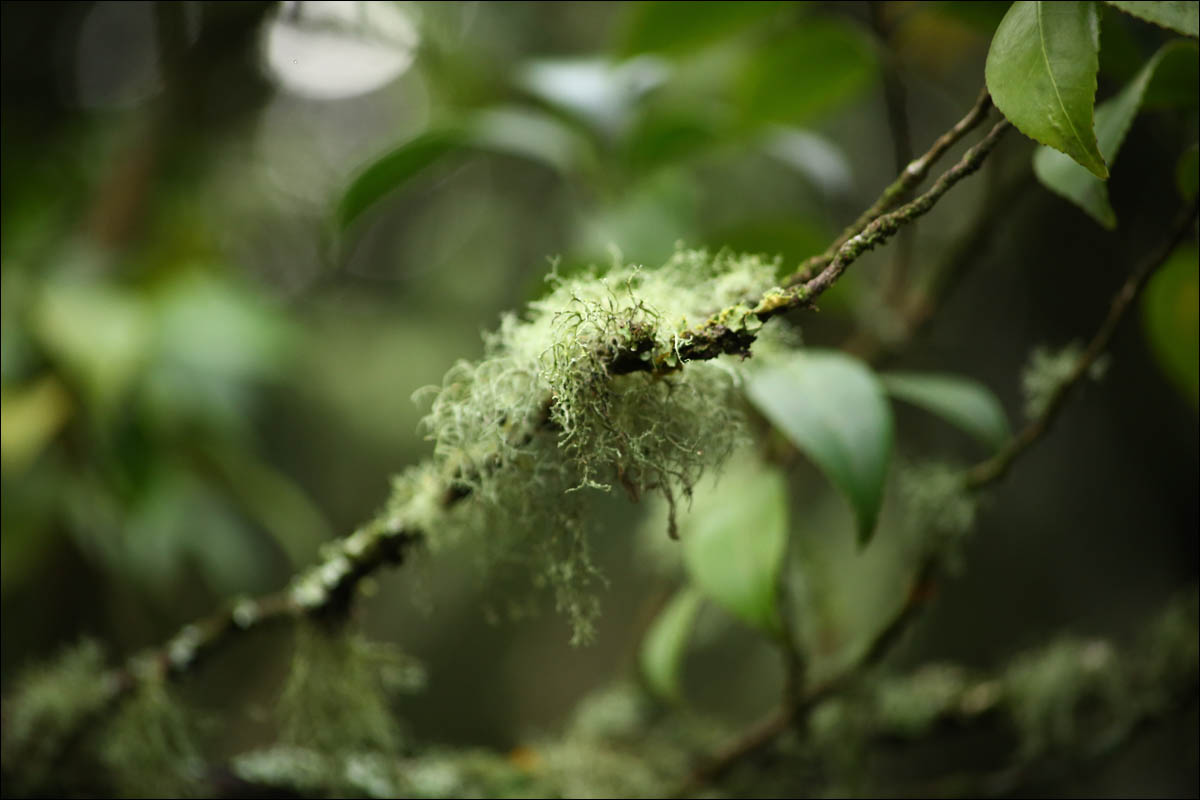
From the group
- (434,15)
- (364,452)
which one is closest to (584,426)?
(434,15)

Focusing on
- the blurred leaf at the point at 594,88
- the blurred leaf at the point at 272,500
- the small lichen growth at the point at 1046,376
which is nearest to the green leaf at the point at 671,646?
the small lichen growth at the point at 1046,376

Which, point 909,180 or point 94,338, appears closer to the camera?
point 909,180

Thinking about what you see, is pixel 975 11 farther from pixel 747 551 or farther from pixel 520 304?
pixel 520 304

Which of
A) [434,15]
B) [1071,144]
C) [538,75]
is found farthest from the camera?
[434,15]

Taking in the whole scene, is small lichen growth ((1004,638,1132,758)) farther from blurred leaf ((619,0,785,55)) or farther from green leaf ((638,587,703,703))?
blurred leaf ((619,0,785,55))

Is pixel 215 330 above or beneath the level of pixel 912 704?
above

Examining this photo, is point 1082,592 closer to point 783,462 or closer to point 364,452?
point 783,462

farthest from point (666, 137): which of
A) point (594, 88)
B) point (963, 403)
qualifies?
point (963, 403)
